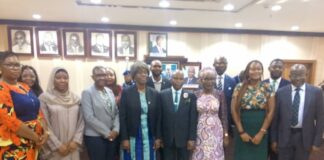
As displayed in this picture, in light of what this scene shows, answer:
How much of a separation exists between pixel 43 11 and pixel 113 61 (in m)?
2.11

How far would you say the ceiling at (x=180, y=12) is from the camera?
4.36m

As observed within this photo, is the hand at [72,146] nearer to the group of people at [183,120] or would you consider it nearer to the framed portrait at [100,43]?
the group of people at [183,120]

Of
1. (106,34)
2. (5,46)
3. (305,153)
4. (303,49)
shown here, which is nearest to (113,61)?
(106,34)

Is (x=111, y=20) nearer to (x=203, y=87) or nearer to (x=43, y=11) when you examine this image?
(x=43, y=11)

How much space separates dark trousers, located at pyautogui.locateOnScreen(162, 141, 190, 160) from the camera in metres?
2.48

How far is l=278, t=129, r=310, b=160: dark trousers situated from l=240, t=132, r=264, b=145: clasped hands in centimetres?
→ 24

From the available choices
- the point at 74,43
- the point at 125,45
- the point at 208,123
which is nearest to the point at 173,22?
the point at 125,45

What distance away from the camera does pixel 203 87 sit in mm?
2529

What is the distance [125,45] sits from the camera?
659 centimetres

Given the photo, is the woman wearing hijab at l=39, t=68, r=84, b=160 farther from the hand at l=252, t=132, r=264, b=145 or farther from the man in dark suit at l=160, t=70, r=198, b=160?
the hand at l=252, t=132, r=264, b=145

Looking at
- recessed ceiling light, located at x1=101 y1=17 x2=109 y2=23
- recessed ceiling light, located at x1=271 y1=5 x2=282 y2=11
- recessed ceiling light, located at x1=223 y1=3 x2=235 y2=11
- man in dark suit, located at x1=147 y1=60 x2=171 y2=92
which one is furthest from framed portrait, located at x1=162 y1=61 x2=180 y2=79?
man in dark suit, located at x1=147 y1=60 x2=171 y2=92

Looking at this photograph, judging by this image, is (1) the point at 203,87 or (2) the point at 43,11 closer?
(1) the point at 203,87

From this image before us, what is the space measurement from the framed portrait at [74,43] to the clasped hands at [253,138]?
502cm

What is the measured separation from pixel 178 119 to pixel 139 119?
38 centimetres
